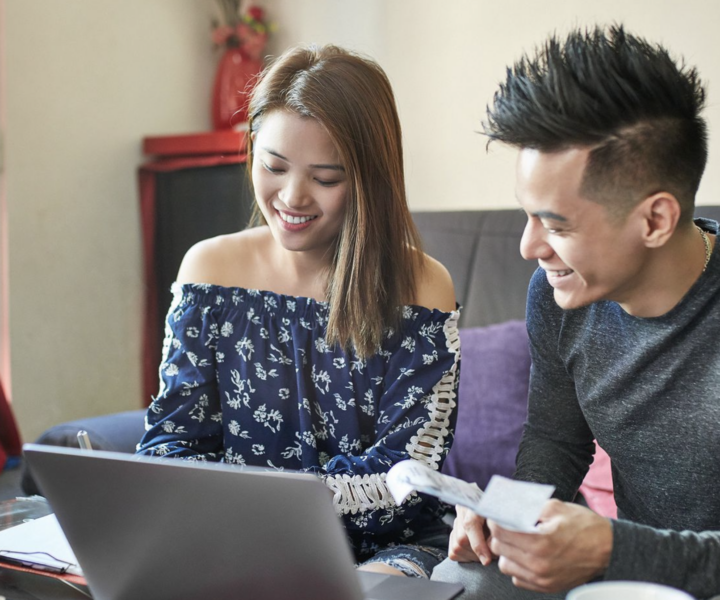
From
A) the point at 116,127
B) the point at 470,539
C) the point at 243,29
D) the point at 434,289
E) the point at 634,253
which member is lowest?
the point at 470,539

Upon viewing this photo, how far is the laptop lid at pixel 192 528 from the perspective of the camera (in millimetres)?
830

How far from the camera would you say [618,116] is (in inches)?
41.0

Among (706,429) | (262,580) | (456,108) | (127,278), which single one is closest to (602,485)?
(706,429)

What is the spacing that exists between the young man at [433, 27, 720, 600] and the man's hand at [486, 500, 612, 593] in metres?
0.06

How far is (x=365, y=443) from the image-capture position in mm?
1429

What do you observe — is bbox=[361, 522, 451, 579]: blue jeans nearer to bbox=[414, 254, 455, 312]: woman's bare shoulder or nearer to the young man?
the young man

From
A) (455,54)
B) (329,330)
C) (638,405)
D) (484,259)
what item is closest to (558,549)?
(638,405)

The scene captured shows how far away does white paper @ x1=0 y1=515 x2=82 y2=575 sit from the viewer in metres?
1.07

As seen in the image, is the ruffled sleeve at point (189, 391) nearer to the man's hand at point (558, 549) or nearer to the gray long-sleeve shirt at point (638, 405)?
the gray long-sleeve shirt at point (638, 405)

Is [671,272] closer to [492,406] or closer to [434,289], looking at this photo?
[434,289]

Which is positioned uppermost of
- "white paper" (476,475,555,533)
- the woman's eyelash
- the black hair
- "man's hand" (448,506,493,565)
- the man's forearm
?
the black hair

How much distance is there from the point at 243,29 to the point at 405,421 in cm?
207

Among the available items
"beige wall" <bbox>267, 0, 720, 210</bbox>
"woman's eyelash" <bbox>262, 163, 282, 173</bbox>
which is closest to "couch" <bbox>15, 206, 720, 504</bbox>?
"beige wall" <bbox>267, 0, 720, 210</bbox>

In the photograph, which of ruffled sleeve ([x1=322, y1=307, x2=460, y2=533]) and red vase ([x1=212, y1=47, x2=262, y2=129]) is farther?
red vase ([x1=212, y1=47, x2=262, y2=129])
